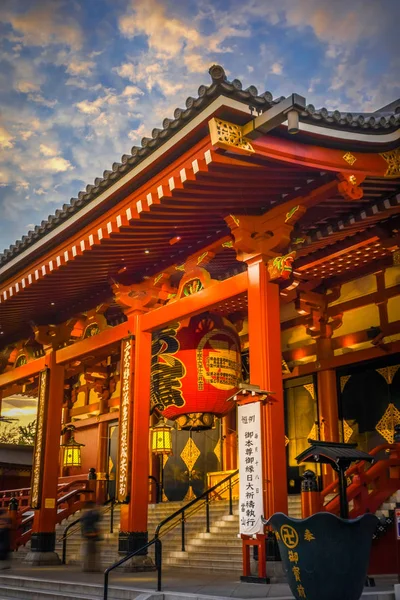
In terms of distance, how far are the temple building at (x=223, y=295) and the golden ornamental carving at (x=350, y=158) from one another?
0.6 inches

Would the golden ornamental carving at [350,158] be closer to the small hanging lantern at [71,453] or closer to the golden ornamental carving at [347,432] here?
the golden ornamental carving at [347,432]

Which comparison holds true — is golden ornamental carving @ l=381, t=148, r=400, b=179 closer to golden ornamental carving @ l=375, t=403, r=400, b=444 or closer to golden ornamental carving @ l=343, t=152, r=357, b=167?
golden ornamental carving @ l=343, t=152, r=357, b=167

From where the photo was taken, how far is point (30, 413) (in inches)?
1583

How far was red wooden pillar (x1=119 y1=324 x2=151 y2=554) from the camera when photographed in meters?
10.4

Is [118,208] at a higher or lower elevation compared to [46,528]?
higher

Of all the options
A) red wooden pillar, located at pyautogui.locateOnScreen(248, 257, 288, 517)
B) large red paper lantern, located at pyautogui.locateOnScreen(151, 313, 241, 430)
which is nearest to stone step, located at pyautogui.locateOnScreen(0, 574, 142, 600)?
red wooden pillar, located at pyautogui.locateOnScreen(248, 257, 288, 517)

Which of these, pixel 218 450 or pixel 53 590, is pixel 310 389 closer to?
pixel 218 450

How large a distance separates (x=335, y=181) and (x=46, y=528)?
29.1 feet

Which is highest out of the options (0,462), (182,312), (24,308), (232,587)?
(24,308)

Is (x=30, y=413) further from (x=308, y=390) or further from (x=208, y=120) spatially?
(x=208, y=120)

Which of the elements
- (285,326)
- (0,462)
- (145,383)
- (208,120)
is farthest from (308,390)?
(0,462)

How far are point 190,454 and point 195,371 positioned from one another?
5738 millimetres

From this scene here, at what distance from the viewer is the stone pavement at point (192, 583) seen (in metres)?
6.84

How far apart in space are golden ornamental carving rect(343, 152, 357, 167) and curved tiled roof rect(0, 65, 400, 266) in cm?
31
